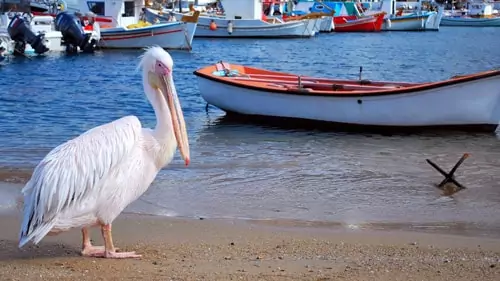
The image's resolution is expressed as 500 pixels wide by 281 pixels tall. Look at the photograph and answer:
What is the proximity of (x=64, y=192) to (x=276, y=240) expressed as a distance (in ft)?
5.93

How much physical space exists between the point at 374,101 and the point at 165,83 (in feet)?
25.5

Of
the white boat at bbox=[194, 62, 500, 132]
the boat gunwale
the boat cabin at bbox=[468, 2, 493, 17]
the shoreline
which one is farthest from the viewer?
the boat cabin at bbox=[468, 2, 493, 17]

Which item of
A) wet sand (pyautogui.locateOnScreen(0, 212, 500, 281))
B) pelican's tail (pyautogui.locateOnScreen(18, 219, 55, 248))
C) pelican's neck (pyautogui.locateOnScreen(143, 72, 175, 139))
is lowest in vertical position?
wet sand (pyautogui.locateOnScreen(0, 212, 500, 281))

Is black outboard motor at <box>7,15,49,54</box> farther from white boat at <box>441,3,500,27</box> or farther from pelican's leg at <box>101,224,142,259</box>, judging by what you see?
white boat at <box>441,3,500,27</box>

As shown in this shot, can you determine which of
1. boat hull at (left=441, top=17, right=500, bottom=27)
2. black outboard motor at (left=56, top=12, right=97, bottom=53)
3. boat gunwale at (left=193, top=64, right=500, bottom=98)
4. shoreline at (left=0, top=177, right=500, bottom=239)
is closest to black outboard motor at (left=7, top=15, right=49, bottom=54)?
black outboard motor at (left=56, top=12, right=97, bottom=53)

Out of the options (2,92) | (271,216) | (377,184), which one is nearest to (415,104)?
(377,184)

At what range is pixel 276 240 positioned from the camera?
5.92m

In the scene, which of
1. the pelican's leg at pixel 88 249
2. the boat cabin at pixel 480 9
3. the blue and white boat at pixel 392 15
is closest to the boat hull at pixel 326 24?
the blue and white boat at pixel 392 15

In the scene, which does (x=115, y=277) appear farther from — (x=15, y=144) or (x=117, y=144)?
(x=15, y=144)

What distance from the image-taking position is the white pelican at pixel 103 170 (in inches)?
191

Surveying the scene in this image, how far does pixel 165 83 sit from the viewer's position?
542 centimetres

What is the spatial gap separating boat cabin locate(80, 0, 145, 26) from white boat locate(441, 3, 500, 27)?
40.9 metres

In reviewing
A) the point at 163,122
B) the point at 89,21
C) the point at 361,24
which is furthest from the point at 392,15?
the point at 163,122

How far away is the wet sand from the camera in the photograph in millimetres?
4793
